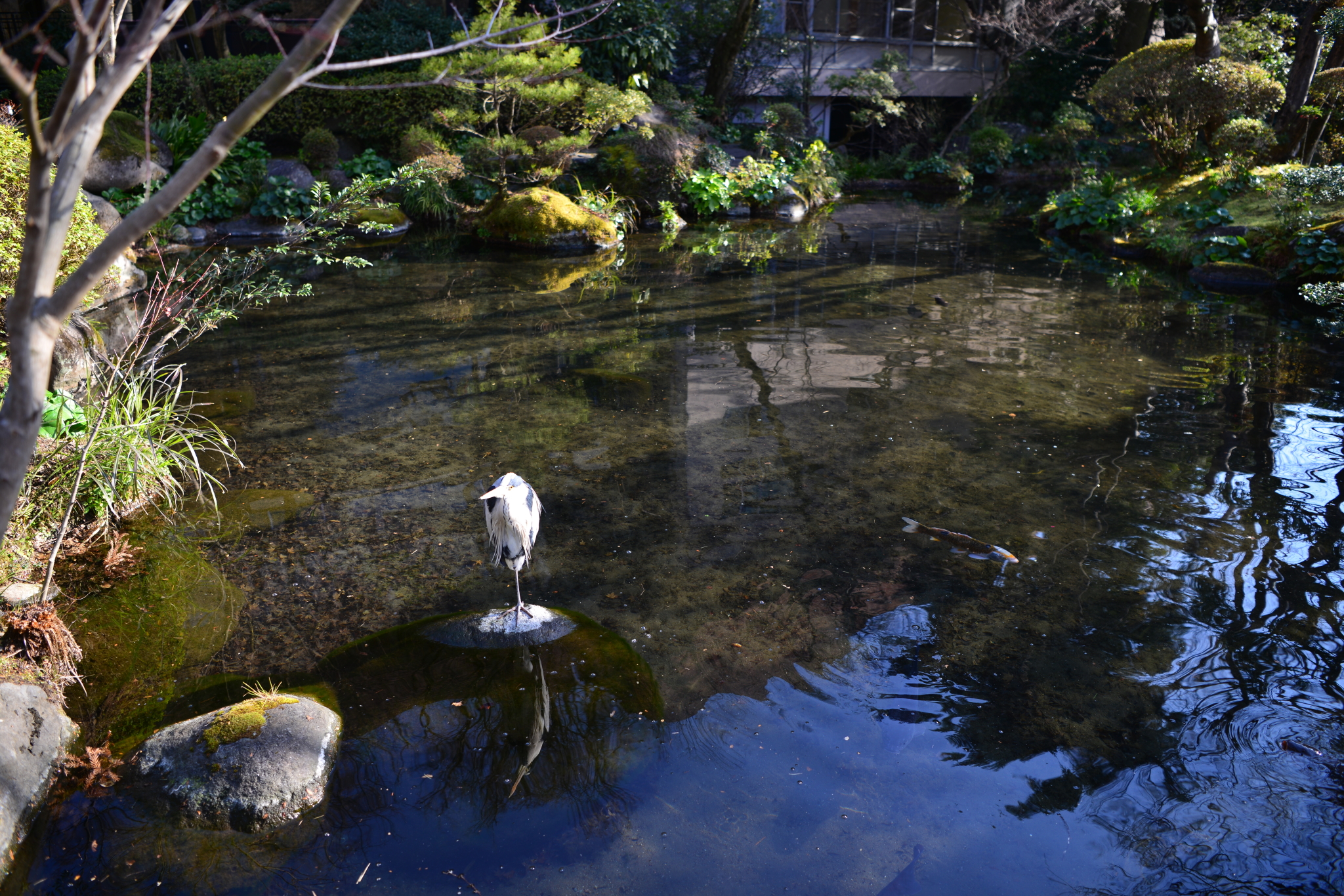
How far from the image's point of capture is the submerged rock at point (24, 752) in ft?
9.30

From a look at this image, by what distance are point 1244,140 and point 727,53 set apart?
10.6 meters

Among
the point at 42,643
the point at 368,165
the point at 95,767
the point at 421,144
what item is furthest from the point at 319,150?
the point at 95,767

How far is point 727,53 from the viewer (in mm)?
19375

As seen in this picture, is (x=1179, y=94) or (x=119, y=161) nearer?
(x=119, y=161)

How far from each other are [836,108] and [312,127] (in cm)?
1399

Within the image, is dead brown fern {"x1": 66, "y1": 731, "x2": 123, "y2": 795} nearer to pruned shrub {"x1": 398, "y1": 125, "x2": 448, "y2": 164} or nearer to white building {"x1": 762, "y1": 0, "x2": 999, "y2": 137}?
pruned shrub {"x1": 398, "y1": 125, "x2": 448, "y2": 164}

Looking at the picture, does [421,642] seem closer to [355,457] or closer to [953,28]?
[355,457]

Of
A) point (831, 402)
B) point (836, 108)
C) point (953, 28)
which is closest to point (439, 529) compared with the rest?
point (831, 402)

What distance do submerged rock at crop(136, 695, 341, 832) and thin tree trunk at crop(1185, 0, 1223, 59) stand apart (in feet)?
53.1

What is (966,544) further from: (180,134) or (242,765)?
(180,134)

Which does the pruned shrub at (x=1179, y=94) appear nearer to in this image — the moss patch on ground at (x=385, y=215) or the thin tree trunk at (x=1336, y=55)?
the thin tree trunk at (x=1336, y=55)

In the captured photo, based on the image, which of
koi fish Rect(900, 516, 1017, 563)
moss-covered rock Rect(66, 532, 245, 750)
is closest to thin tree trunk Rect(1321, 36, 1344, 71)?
koi fish Rect(900, 516, 1017, 563)

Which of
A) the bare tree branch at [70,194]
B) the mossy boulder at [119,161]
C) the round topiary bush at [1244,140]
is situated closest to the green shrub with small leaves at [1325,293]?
the bare tree branch at [70,194]

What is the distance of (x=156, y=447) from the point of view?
491 centimetres
